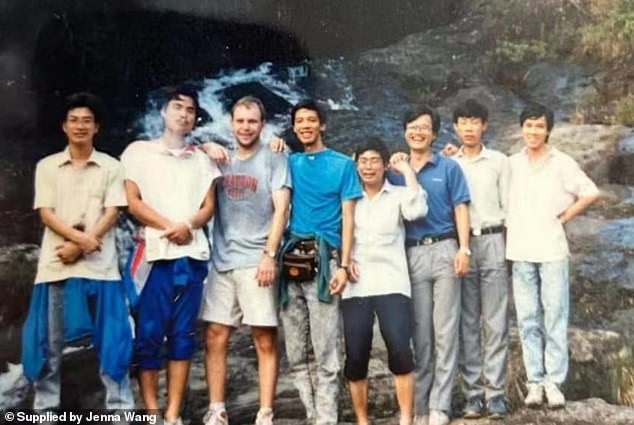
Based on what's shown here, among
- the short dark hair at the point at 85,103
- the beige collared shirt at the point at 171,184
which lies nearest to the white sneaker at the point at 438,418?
the beige collared shirt at the point at 171,184

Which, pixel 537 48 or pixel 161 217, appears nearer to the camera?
pixel 161 217

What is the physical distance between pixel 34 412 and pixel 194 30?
95.7 inches

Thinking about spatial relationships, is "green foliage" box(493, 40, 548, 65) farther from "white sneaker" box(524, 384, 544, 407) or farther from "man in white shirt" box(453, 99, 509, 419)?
"white sneaker" box(524, 384, 544, 407)

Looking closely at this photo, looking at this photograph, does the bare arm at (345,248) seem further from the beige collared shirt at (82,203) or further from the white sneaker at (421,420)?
the beige collared shirt at (82,203)

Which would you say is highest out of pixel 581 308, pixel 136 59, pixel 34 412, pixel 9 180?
pixel 136 59

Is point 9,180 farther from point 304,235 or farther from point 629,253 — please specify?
point 629,253

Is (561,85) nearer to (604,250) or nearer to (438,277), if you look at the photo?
(604,250)

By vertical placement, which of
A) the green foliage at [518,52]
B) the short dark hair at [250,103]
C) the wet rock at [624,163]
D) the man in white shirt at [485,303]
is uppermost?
the green foliage at [518,52]

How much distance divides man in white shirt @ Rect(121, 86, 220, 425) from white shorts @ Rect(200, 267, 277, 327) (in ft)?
0.24

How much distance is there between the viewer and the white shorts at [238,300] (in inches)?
221

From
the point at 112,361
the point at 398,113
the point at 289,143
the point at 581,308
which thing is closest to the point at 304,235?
the point at 289,143

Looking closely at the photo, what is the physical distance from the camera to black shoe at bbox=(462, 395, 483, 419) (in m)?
5.64

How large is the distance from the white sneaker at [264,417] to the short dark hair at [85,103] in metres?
1.93

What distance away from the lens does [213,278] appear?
18.6 ft
